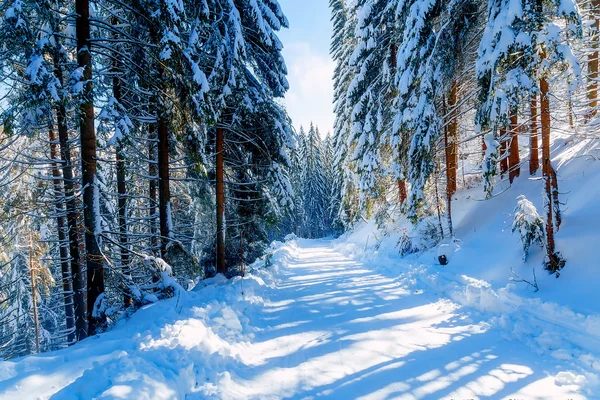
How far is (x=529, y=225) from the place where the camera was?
6426 millimetres

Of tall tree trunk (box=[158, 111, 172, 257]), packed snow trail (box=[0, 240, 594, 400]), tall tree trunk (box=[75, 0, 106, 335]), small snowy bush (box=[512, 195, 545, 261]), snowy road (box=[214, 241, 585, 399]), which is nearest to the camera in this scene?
packed snow trail (box=[0, 240, 594, 400])

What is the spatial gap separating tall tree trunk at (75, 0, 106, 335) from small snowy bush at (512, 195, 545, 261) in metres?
8.59

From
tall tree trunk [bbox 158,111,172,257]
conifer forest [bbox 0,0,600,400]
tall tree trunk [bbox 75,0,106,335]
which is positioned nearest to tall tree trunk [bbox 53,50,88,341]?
conifer forest [bbox 0,0,600,400]

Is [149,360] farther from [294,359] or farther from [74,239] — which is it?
[74,239]

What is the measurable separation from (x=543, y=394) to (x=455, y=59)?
9297 millimetres

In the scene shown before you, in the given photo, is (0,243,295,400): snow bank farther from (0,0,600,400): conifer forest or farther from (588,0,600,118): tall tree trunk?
(588,0,600,118): tall tree trunk

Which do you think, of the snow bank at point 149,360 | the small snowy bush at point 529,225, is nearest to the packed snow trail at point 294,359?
the snow bank at point 149,360

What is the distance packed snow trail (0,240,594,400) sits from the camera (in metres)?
3.21

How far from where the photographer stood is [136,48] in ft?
23.5

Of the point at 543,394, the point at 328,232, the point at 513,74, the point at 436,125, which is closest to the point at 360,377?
the point at 543,394

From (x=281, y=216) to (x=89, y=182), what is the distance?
22.4ft

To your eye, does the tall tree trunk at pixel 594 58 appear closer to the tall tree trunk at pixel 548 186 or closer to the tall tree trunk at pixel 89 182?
the tall tree trunk at pixel 548 186

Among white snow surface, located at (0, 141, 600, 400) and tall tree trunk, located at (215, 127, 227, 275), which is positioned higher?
tall tree trunk, located at (215, 127, 227, 275)

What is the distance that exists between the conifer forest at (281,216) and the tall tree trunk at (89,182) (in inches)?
1.4
